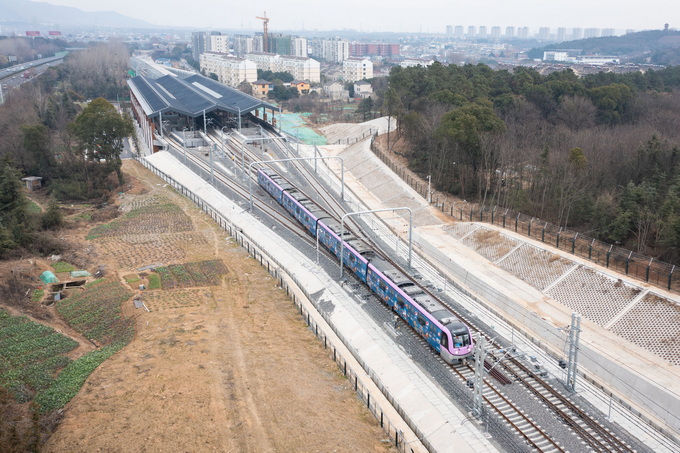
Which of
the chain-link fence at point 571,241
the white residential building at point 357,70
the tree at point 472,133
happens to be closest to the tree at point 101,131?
the chain-link fence at point 571,241

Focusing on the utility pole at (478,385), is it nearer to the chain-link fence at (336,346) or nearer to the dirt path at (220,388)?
the chain-link fence at (336,346)

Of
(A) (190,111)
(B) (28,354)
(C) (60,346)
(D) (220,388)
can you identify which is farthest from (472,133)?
(A) (190,111)

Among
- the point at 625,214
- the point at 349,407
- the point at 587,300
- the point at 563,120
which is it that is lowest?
the point at 349,407

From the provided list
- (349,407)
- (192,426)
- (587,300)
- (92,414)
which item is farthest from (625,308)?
(92,414)

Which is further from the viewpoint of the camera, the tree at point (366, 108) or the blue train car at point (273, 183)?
the tree at point (366, 108)

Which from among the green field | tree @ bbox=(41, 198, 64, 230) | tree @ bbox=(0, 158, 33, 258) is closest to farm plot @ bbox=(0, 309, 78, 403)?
the green field

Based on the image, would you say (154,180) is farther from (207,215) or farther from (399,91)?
→ (399,91)
